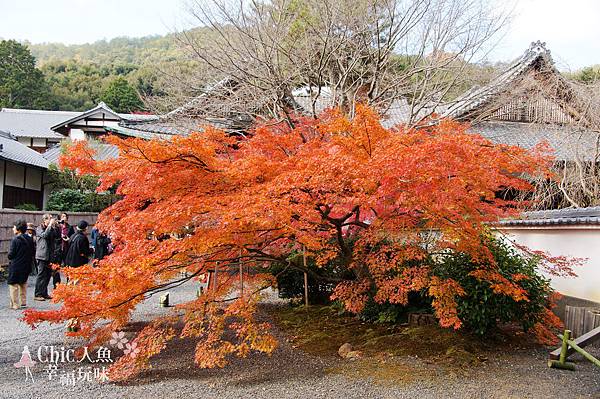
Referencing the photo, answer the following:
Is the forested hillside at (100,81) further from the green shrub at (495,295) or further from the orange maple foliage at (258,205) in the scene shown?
the green shrub at (495,295)

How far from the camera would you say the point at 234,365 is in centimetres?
646

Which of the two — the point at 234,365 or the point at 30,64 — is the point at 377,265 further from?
the point at 30,64

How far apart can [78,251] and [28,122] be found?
30.3 metres

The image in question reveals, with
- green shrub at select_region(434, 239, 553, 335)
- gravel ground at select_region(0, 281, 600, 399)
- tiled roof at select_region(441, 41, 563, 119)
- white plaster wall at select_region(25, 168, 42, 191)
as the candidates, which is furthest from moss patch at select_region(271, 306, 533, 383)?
white plaster wall at select_region(25, 168, 42, 191)

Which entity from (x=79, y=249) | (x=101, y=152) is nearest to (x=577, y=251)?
(x=79, y=249)

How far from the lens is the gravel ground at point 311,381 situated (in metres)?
5.36

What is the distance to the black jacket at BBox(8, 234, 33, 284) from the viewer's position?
9125 millimetres

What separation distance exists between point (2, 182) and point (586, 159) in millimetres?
19871

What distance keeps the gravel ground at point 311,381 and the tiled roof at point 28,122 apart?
102ft

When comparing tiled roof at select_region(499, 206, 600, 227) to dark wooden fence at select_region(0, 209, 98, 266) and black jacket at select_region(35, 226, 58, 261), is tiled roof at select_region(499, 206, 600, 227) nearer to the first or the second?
black jacket at select_region(35, 226, 58, 261)

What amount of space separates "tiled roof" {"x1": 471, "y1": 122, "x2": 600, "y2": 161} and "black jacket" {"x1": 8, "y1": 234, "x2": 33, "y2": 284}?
36.1 feet

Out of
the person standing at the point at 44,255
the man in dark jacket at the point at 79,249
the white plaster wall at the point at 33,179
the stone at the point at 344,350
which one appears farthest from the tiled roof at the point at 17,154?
the stone at the point at 344,350

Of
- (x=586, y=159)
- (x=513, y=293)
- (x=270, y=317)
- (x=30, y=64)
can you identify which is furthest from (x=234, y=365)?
(x=30, y=64)

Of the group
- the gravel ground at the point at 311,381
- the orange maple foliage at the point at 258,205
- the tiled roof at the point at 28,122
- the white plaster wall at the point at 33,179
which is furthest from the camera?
the tiled roof at the point at 28,122
